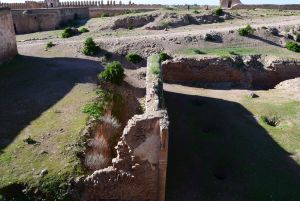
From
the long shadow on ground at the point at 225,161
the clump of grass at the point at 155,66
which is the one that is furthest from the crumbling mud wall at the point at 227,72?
the long shadow on ground at the point at 225,161

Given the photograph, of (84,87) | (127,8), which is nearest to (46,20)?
(127,8)

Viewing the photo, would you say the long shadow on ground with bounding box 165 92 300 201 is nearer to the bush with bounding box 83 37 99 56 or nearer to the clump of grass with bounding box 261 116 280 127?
the clump of grass with bounding box 261 116 280 127

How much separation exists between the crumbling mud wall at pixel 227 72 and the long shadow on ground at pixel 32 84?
18.4 ft

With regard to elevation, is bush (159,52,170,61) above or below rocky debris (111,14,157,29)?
below

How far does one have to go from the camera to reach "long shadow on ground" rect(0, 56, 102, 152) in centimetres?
1538

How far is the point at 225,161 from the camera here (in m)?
16.2

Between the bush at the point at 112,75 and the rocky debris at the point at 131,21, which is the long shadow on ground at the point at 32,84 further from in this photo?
the rocky debris at the point at 131,21

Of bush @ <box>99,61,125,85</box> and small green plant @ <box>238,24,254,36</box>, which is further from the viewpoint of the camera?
small green plant @ <box>238,24,254,36</box>

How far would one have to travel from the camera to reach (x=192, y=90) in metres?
25.1

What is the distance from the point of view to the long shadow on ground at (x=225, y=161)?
47.0 ft

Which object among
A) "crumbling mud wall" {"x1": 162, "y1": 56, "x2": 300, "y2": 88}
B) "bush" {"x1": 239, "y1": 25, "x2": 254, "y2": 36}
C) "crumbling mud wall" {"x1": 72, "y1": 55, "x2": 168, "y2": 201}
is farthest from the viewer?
"bush" {"x1": 239, "y1": 25, "x2": 254, "y2": 36}

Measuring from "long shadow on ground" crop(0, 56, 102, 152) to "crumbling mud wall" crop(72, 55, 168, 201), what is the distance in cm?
426

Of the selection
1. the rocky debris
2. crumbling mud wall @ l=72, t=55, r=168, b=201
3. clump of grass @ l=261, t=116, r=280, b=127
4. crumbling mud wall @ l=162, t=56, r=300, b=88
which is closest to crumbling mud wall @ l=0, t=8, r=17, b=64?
crumbling mud wall @ l=162, t=56, r=300, b=88

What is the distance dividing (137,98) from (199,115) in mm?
3624
